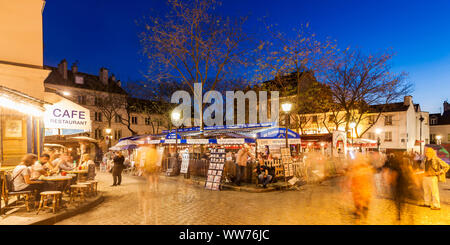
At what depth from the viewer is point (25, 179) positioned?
7516mm

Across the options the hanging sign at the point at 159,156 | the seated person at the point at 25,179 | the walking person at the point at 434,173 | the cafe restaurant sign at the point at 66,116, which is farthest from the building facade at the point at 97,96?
the walking person at the point at 434,173

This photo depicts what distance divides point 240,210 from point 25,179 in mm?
6057

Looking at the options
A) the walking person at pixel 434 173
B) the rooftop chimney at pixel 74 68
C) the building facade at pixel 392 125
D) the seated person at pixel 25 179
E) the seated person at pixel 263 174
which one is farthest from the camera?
the rooftop chimney at pixel 74 68

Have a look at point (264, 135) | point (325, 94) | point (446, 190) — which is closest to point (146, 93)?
point (325, 94)

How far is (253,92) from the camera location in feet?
114

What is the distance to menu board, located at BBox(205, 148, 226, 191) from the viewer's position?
39.1ft

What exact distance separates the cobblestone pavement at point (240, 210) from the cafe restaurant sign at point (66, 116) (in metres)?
3.10

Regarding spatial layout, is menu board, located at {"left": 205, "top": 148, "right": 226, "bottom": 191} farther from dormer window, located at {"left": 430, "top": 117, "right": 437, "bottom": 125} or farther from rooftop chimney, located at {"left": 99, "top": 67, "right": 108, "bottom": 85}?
dormer window, located at {"left": 430, "top": 117, "right": 437, "bottom": 125}

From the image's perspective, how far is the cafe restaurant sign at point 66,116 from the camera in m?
10.4

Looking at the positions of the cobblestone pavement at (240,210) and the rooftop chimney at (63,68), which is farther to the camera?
the rooftop chimney at (63,68)

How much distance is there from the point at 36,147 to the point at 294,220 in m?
9.73

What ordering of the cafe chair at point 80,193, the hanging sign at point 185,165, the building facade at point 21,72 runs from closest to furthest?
the cafe chair at point 80,193 → the building facade at point 21,72 → the hanging sign at point 185,165

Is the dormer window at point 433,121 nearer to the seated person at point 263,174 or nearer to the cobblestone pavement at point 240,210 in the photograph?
the cobblestone pavement at point 240,210
